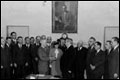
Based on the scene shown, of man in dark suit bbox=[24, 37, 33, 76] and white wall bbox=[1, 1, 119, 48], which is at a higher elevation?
white wall bbox=[1, 1, 119, 48]

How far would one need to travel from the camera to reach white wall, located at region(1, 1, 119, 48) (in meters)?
11.8

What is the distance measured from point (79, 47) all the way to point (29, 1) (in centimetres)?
469

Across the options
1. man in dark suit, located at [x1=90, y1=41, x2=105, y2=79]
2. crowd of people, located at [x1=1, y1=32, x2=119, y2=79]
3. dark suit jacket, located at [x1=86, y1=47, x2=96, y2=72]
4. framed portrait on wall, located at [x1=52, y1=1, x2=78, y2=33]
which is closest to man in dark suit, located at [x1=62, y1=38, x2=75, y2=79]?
crowd of people, located at [x1=1, y1=32, x2=119, y2=79]

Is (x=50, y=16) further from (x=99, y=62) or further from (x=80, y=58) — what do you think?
(x=99, y=62)

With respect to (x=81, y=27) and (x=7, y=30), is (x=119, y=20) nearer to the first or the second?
(x=81, y=27)

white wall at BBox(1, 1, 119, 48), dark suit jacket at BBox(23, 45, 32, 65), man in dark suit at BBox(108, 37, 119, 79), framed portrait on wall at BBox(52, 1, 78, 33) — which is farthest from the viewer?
framed portrait on wall at BBox(52, 1, 78, 33)

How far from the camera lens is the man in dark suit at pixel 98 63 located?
7739 millimetres

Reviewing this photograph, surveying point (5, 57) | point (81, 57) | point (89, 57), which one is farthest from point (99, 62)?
point (5, 57)

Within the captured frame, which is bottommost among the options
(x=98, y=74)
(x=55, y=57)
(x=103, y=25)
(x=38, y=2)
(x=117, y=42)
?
(x=98, y=74)

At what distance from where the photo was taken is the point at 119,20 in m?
11.8

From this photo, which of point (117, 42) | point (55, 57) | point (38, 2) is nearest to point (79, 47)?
point (55, 57)

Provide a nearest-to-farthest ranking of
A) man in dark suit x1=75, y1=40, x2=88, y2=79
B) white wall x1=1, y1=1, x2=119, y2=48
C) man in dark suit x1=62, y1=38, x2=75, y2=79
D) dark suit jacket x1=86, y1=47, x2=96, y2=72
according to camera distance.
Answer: dark suit jacket x1=86, y1=47, x2=96, y2=72, man in dark suit x1=62, y1=38, x2=75, y2=79, man in dark suit x1=75, y1=40, x2=88, y2=79, white wall x1=1, y1=1, x2=119, y2=48

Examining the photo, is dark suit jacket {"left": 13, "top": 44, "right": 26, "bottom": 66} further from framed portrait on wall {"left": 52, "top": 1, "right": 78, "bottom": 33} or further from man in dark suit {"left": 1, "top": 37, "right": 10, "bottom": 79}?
framed portrait on wall {"left": 52, "top": 1, "right": 78, "bottom": 33}

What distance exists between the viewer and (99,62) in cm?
774
